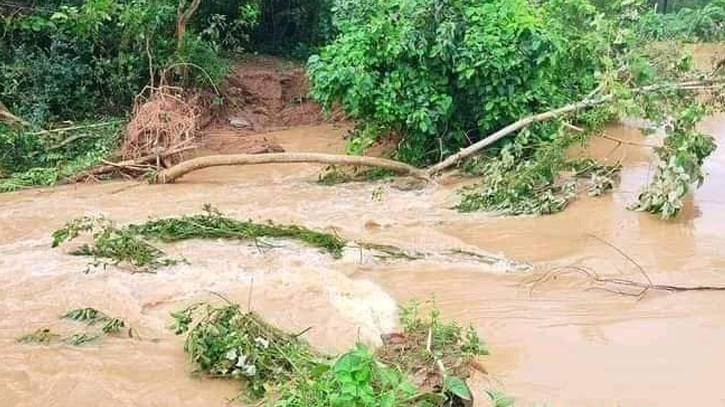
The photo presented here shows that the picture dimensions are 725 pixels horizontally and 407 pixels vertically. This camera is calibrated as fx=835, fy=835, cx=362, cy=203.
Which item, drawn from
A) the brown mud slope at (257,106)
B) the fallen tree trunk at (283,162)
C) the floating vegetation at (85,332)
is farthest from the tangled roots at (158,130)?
Result: the floating vegetation at (85,332)

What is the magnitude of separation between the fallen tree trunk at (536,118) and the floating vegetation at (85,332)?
4.58 meters

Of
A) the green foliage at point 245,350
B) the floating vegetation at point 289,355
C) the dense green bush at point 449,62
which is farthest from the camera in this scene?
the dense green bush at point 449,62

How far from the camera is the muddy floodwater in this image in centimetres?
462

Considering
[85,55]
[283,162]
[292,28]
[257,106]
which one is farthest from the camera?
[292,28]

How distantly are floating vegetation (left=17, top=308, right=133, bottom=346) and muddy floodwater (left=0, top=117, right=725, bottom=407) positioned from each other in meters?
0.09

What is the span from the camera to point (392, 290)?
6066mm

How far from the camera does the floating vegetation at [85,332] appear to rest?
5082 mm

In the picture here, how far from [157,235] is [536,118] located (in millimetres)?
4096

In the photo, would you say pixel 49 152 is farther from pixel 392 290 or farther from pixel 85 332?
pixel 392 290

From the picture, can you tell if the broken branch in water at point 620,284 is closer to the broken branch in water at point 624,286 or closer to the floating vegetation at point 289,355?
the broken branch in water at point 624,286

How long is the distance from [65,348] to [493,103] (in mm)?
5565

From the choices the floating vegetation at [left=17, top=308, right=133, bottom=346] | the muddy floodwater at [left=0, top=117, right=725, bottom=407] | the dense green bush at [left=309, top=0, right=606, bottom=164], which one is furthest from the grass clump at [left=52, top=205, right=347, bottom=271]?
the dense green bush at [left=309, top=0, right=606, bottom=164]

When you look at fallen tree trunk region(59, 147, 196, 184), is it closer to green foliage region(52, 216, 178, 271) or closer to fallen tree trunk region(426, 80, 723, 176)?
green foliage region(52, 216, 178, 271)

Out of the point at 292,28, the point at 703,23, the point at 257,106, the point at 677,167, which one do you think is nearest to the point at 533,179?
the point at 677,167
